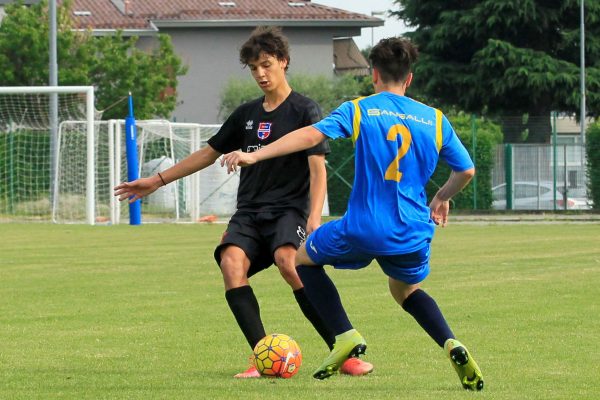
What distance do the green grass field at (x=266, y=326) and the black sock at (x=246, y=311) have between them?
0.92 ft

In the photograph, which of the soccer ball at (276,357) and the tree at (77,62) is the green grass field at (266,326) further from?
the tree at (77,62)

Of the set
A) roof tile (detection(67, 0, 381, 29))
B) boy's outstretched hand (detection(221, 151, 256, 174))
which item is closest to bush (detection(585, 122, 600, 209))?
roof tile (detection(67, 0, 381, 29))

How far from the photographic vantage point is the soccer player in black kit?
816 cm

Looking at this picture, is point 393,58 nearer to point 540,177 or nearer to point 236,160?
point 236,160

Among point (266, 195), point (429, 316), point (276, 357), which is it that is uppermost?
point (266, 195)

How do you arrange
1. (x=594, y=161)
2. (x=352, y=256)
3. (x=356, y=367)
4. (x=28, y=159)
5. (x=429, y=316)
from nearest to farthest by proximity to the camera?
(x=352, y=256)
(x=429, y=316)
(x=356, y=367)
(x=28, y=159)
(x=594, y=161)

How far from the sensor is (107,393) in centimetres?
727

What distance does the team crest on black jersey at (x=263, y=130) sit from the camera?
8211mm

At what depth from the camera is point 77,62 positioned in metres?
47.0

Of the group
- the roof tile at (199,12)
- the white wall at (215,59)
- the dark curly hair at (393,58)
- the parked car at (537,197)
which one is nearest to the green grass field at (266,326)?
the dark curly hair at (393,58)

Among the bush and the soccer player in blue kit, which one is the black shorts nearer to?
the soccer player in blue kit

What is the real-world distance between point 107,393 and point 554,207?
35.3 metres

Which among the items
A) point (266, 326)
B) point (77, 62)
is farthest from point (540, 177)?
point (266, 326)

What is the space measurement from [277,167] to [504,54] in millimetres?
44627
